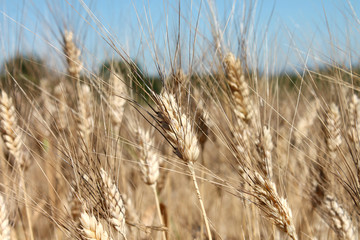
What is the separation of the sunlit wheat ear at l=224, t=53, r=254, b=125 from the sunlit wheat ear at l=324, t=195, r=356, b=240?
1.24 feet

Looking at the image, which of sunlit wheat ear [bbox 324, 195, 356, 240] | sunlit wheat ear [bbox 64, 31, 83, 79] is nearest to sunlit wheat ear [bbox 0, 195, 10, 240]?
sunlit wheat ear [bbox 64, 31, 83, 79]

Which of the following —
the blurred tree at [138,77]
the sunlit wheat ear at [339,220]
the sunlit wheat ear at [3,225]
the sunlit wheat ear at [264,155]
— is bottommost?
the sunlit wheat ear at [3,225]

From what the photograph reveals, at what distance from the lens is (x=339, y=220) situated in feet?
3.65

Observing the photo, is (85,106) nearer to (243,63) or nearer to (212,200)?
(243,63)

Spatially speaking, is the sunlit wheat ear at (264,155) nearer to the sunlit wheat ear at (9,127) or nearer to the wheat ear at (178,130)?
the wheat ear at (178,130)

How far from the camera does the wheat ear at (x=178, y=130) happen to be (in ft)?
2.82

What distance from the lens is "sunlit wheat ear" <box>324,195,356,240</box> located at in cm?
109

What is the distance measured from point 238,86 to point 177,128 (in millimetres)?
411

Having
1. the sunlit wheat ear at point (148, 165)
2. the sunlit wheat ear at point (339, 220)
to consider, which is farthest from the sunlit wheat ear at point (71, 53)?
the sunlit wheat ear at point (339, 220)

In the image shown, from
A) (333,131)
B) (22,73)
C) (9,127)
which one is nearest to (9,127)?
(9,127)

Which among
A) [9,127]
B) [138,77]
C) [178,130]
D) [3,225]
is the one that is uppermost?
[138,77]

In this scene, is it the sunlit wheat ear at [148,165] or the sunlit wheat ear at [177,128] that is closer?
the sunlit wheat ear at [177,128]

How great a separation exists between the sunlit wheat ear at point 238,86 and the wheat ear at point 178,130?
35 cm

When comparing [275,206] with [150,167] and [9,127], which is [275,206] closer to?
[150,167]
